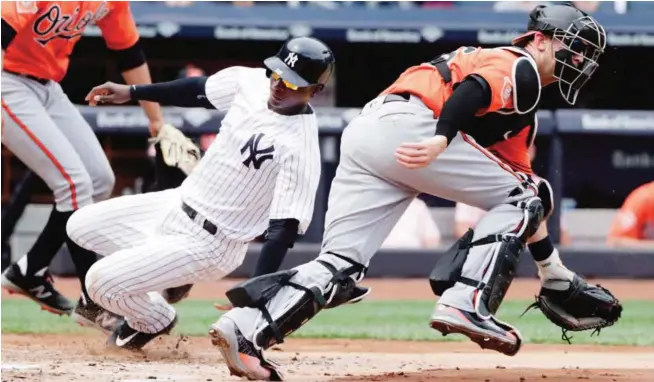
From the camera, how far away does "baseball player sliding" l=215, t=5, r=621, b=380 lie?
377 centimetres

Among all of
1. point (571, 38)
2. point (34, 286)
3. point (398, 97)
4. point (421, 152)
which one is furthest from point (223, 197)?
point (34, 286)

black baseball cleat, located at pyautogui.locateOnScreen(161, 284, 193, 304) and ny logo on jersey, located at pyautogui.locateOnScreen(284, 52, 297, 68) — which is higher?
ny logo on jersey, located at pyautogui.locateOnScreen(284, 52, 297, 68)

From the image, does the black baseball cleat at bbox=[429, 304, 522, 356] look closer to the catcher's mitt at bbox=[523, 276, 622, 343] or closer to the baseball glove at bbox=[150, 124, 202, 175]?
the catcher's mitt at bbox=[523, 276, 622, 343]

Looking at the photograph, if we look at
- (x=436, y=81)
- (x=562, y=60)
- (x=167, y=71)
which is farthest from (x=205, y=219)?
(x=167, y=71)

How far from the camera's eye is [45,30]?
Answer: 521 cm

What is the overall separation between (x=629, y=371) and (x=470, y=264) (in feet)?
3.08

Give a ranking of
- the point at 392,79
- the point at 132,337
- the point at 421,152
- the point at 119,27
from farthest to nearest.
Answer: the point at 392,79
the point at 119,27
the point at 132,337
the point at 421,152

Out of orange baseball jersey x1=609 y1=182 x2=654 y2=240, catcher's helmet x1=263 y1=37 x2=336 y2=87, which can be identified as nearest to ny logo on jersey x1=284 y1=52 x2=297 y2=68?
catcher's helmet x1=263 y1=37 x2=336 y2=87

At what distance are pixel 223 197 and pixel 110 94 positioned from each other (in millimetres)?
696

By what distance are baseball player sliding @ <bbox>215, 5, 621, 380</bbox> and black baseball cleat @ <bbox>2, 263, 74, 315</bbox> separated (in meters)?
1.81

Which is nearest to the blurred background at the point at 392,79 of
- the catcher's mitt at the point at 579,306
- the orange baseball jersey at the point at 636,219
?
the orange baseball jersey at the point at 636,219

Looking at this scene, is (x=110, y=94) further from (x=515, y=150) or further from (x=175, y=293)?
(x=515, y=150)

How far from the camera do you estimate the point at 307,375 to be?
419cm

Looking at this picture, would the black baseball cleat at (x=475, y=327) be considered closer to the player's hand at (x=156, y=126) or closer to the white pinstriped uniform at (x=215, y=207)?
the white pinstriped uniform at (x=215, y=207)
